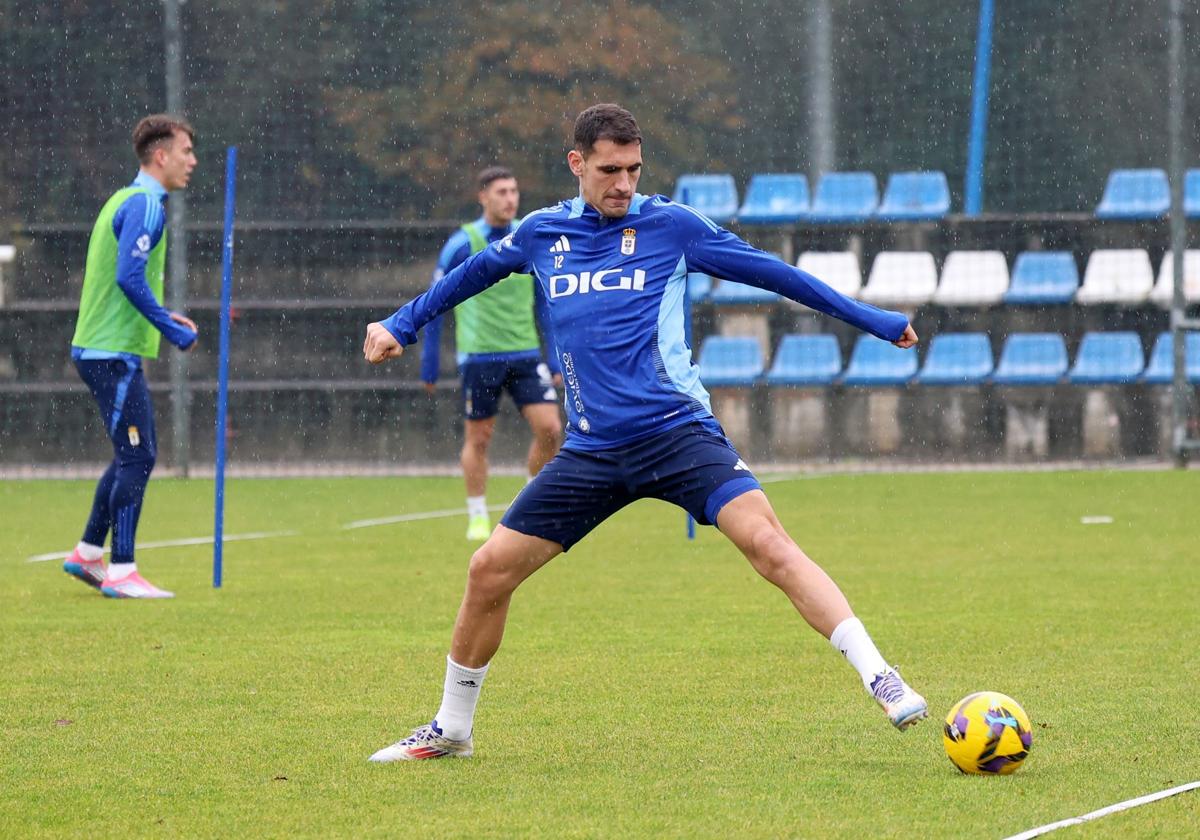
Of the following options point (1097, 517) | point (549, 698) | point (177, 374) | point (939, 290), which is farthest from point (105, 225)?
point (939, 290)

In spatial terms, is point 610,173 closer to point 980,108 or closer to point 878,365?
point 878,365

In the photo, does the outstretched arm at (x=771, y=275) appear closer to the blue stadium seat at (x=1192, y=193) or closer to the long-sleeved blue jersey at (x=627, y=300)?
the long-sleeved blue jersey at (x=627, y=300)

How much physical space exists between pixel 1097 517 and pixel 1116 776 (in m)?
8.14

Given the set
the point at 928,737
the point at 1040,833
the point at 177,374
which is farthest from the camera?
the point at 177,374

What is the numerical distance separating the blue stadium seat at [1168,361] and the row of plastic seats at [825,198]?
2.52m

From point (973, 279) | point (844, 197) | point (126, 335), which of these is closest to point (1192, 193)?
point (973, 279)

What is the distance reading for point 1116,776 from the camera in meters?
4.86

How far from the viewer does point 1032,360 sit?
18359 millimetres

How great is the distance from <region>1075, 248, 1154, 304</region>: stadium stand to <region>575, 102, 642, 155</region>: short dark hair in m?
14.1

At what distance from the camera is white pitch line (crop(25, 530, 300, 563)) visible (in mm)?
11130

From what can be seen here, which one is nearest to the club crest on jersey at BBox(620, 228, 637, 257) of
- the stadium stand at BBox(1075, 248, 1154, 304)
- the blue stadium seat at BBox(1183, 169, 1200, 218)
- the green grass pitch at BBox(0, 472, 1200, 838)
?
the green grass pitch at BBox(0, 472, 1200, 838)

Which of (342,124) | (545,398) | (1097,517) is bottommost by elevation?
(1097,517)

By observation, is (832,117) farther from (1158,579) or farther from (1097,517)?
(1158,579)

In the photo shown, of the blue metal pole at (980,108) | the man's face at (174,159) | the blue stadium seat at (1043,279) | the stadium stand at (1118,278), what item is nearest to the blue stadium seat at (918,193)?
the blue metal pole at (980,108)
